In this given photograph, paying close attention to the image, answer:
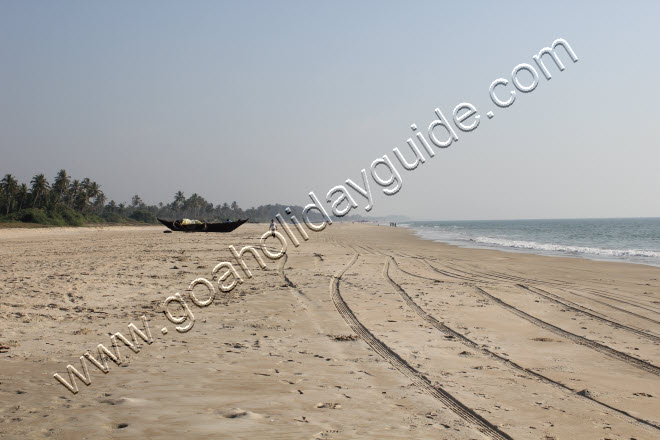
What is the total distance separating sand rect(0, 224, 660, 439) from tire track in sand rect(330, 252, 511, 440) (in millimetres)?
23

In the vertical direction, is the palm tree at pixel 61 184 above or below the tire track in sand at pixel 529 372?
above

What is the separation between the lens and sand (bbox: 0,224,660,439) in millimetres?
3646

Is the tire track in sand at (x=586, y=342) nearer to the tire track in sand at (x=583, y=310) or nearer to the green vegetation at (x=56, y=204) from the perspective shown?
the tire track in sand at (x=583, y=310)

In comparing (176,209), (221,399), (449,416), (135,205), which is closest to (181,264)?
(221,399)

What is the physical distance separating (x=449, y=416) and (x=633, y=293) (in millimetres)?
9973

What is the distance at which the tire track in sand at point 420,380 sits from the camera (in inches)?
145

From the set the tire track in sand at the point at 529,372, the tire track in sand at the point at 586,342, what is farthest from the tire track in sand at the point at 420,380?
the tire track in sand at the point at 586,342

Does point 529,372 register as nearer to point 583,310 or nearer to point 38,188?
point 583,310

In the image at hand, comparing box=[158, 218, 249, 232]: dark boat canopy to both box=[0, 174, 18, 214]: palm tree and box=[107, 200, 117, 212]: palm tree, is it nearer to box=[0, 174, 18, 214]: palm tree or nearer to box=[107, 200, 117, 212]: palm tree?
box=[0, 174, 18, 214]: palm tree

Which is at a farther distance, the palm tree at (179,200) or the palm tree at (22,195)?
the palm tree at (179,200)

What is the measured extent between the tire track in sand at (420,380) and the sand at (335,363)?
23 millimetres

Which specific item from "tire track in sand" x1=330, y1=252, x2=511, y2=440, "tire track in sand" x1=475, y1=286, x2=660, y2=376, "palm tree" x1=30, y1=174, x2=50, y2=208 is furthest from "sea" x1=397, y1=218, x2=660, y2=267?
"palm tree" x1=30, y1=174, x2=50, y2=208

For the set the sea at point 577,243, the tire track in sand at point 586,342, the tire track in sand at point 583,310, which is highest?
the tire track in sand at point 586,342

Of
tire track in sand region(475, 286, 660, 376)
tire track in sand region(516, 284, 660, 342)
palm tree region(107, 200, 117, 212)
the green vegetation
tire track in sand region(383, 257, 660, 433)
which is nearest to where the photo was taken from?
tire track in sand region(383, 257, 660, 433)
